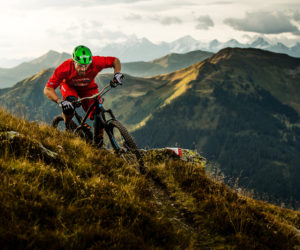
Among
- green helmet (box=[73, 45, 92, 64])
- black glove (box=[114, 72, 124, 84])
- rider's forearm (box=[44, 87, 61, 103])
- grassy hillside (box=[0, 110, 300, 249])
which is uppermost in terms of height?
green helmet (box=[73, 45, 92, 64])

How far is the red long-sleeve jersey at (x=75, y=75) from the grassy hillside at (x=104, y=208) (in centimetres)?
213

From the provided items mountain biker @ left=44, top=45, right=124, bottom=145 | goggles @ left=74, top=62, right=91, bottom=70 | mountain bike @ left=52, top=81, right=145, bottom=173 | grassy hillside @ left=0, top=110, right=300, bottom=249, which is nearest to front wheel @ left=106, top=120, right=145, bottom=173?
mountain bike @ left=52, top=81, right=145, bottom=173

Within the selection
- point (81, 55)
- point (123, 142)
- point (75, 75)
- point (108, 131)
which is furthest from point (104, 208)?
point (75, 75)

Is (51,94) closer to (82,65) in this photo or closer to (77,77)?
(77,77)

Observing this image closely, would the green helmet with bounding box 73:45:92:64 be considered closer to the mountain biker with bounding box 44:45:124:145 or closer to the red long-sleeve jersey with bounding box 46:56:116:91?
the mountain biker with bounding box 44:45:124:145

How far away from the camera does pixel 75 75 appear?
8328 mm

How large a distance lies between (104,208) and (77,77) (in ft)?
18.3

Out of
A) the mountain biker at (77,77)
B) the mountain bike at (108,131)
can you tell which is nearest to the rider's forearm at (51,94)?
the mountain biker at (77,77)

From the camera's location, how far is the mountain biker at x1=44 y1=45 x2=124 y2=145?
7633 millimetres

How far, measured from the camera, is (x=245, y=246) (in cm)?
427

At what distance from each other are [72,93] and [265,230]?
6796mm

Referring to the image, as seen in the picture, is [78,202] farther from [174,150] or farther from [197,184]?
[174,150]

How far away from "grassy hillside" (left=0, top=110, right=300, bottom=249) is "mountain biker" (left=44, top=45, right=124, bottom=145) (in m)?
1.77

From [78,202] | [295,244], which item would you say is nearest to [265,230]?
[295,244]
